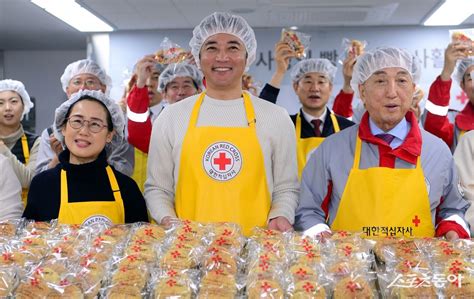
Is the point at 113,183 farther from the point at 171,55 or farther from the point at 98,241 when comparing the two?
the point at 171,55

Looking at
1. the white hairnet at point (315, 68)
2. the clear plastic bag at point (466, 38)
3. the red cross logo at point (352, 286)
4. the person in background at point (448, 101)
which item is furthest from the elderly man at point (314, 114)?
the red cross logo at point (352, 286)

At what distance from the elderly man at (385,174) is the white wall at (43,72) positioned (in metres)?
9.53

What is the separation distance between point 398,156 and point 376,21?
5678 millimetres

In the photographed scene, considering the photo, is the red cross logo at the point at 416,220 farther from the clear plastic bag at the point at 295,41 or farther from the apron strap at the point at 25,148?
the apron strap at the point at 25,148

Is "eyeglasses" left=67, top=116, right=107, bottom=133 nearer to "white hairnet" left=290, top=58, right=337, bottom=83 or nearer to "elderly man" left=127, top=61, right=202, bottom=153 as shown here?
"elderly man" left=127, top=61, right=202, bottom=153

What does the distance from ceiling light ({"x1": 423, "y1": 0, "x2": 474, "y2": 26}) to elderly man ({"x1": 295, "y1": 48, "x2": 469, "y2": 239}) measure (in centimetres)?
479

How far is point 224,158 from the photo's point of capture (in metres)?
2.56

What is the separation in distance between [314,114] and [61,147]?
164 centimetres

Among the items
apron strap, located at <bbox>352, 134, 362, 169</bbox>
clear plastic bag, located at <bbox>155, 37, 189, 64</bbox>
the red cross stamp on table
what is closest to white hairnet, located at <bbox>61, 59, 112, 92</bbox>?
clear plastic bag, located at <bbox>155, 37, 189, 64</bbox>

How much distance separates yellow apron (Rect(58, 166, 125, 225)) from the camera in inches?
94.1

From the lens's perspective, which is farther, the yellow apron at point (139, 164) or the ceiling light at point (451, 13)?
the ceiling light at point (451, 13)

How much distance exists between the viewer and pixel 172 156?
2600mm

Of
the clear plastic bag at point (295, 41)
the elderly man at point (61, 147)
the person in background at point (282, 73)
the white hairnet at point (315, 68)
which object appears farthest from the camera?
the white hairnet at point (315, 68)

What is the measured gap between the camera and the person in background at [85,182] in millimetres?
2414
